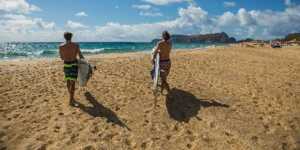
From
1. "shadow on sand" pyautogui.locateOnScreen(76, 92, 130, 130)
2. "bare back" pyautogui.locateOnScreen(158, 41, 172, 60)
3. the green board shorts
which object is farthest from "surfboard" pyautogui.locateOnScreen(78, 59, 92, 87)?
"bare back" pyautogui.locateOnScreen(158, 41, 172, 60)

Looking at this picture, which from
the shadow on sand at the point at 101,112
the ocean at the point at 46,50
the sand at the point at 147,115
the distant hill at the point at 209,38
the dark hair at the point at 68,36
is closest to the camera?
the sand at the point at 147,115

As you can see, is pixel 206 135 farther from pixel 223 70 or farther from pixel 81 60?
pixel 223 70

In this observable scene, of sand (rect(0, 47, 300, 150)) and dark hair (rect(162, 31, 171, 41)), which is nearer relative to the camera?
sand (rect(0, 47, 300, 150))

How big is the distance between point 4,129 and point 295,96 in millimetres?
7460

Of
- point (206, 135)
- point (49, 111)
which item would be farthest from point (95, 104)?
point (206, 135)

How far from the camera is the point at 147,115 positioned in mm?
6863

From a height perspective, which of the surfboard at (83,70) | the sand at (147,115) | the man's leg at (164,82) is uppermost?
the surfboard at (83,70)

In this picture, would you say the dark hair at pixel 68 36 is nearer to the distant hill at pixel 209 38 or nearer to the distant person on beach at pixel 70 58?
the distant person on beach at pixel 70 58

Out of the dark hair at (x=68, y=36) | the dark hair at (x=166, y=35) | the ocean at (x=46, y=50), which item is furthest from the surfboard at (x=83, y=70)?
the ocean at (x=46, y=50)

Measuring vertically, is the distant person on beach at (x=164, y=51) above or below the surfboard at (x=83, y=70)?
above

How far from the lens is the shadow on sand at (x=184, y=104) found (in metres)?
6.96

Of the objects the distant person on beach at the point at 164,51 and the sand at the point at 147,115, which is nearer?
the sand at the point at 147,115

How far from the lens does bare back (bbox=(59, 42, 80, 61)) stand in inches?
285

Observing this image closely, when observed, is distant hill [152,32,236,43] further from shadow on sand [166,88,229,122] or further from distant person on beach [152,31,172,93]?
distant person on beach [152,31,172,93]
